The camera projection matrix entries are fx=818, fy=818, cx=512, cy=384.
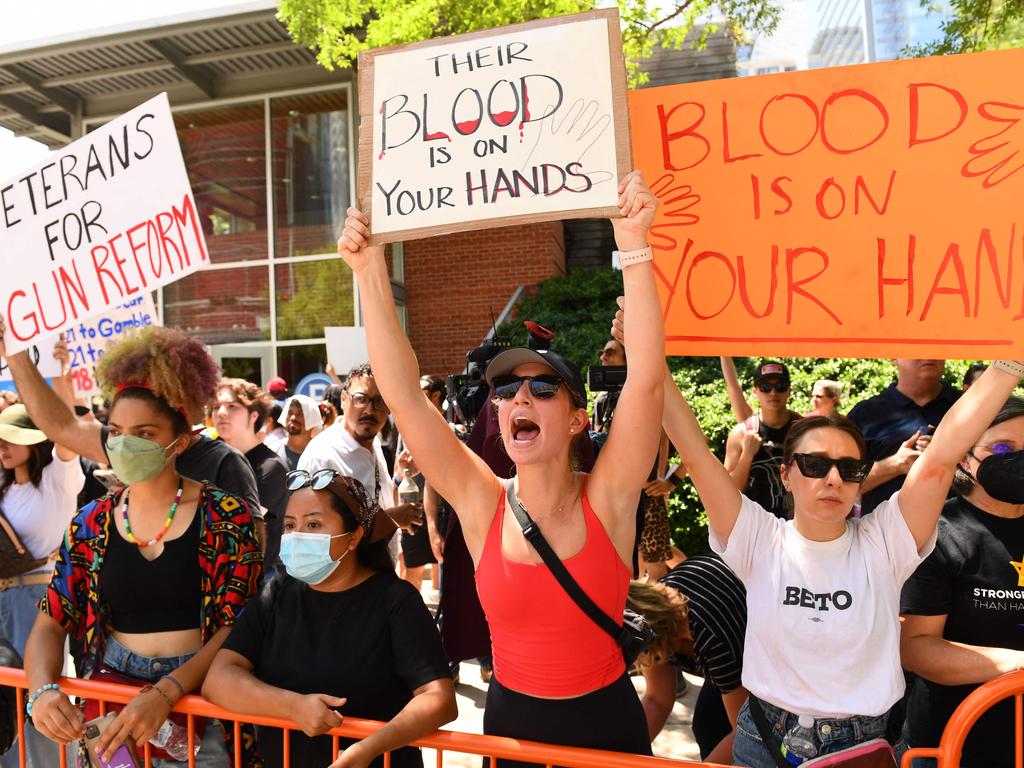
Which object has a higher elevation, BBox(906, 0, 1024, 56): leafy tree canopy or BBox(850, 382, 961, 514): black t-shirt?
BBox(906, 0, 1024, 56): leafy tree canopy

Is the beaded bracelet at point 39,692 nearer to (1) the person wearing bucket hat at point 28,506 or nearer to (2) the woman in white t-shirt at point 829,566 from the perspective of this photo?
(1) the person wearing bucket hat at point 28,506

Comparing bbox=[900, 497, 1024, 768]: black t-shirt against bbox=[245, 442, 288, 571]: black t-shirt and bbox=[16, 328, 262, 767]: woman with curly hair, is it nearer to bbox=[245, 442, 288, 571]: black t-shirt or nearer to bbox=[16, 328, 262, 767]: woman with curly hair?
bbox=[16, 328, 262, 767]: woman with curly hair

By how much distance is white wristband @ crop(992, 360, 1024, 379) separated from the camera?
2.11 meters

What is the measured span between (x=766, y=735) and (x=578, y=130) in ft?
5.39

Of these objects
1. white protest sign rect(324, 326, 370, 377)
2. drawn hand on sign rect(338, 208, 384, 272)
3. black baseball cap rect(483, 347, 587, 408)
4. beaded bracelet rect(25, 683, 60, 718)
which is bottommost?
beaded bracelet rect(25, 683, 60, 718)

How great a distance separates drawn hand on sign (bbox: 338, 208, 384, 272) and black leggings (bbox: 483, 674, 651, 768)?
1179 mm

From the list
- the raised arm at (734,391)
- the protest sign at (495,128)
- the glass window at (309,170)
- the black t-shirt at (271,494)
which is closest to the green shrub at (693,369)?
the raised arm at (734,391)

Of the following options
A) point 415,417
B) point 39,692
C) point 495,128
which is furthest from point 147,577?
point 495,128

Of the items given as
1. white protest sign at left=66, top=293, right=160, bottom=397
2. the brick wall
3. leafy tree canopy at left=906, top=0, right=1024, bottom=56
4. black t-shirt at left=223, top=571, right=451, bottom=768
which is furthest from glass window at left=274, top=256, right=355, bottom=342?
black t-shirt at left=223, top=571, right=451, bottom=768

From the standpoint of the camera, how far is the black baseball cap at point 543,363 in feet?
6.89

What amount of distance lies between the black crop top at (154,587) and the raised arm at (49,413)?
0.84 m

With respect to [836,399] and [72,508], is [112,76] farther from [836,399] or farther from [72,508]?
[836,399]

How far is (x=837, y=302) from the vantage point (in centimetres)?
234

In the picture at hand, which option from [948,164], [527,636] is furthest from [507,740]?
[948,164]
